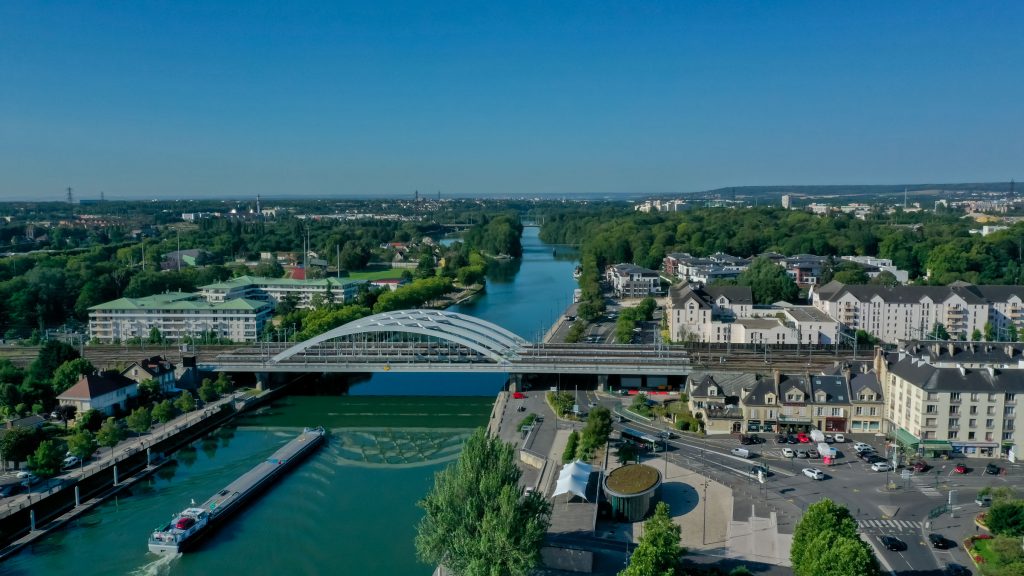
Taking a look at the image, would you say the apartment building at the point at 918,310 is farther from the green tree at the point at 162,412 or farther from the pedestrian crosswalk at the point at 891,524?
the green tree at the point at 162,412

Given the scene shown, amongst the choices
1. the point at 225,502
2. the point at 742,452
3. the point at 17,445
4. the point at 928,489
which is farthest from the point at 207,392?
the point at 928,489

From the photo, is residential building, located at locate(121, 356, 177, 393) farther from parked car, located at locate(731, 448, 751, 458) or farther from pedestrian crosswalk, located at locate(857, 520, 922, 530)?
pedestrian crosswalk, located at locate(857, 520, 922, 530)

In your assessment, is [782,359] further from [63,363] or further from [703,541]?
[63,363]

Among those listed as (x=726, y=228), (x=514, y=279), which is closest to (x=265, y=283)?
(x=514, y=279)

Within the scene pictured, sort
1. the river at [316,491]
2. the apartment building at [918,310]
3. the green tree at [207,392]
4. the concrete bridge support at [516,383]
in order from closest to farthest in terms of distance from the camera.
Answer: the river at [316,491], the green tree at [207,392], the concrete bridge support at [516,383], the apartment building at [918,310]

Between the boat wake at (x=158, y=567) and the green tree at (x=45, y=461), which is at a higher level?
the green tree at (x=45, y=461)

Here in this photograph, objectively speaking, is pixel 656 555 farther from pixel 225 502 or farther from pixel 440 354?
pixel 440 354

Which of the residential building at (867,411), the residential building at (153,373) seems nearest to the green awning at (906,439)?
the residential building at (867,411)
